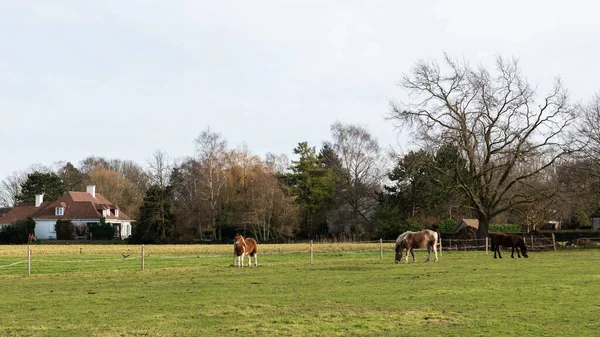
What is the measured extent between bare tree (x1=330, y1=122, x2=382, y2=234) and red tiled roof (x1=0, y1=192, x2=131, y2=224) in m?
32.1

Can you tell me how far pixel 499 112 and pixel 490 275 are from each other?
23587mm

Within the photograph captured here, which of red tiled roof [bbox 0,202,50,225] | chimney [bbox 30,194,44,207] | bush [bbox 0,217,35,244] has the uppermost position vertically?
chimney [bbox 30,194,44,207]

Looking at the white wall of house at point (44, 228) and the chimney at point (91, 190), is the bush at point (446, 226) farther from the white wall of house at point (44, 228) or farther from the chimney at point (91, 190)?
the white wall of house at point (44, 228)

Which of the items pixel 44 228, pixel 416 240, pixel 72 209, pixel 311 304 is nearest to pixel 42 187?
pixel 72 209

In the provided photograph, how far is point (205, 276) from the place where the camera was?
22891mm

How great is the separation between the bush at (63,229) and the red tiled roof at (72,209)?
11.5 ft

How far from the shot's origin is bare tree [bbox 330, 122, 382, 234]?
236ft

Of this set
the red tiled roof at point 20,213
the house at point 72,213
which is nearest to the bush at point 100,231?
the house at point 72,213

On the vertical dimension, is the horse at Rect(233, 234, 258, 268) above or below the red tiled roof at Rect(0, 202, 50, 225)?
below

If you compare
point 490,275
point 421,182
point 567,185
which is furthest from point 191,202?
point 490,275

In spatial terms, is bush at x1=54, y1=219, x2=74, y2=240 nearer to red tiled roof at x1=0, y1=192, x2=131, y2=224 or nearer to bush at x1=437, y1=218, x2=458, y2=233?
red tiled roof at x1=0, y1=192, x2=131, y2=224

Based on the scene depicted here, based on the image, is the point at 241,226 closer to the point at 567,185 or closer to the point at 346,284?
the point at 567,185

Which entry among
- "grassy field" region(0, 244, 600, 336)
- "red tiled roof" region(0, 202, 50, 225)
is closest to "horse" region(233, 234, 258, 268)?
"grassy field" region(0, 244, 600, 336)

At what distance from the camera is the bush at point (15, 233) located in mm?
75250
